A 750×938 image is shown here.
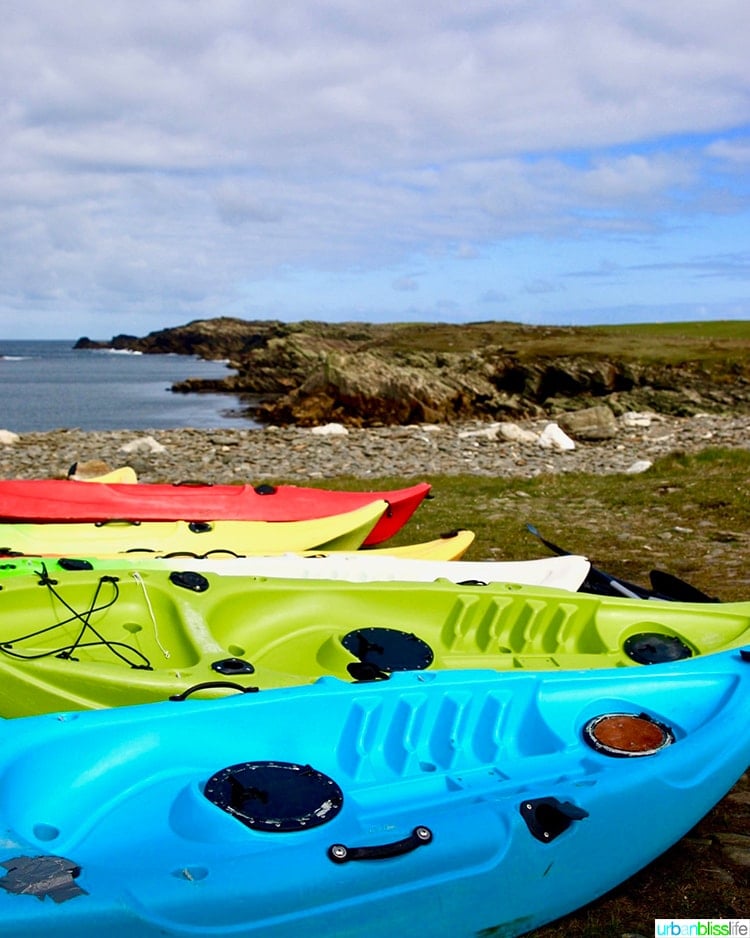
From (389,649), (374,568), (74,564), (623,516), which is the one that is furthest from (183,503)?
(623,516)

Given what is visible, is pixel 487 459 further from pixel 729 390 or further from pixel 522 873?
pixel 729 390

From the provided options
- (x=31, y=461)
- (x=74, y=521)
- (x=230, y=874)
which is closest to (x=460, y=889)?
(x=230, y=874)

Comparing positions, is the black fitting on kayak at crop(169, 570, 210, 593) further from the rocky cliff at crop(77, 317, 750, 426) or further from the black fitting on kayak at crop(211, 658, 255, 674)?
the rocky cliff at crop(77, 317, 750, 426)

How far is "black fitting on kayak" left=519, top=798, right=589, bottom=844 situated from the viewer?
3.86m

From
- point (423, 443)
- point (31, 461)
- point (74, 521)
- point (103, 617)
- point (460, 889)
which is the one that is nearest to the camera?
point (460, 889)

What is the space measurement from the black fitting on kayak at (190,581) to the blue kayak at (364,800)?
175cm

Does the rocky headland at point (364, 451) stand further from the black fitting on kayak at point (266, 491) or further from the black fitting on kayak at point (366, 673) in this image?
the black fitting on kayak at point (366, 673)

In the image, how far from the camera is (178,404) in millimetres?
54875

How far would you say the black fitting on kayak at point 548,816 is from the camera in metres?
3.86

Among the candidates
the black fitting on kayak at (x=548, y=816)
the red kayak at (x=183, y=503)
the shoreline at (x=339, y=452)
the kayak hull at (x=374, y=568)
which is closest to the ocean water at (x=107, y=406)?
the shoreline at (x=339, y=452)

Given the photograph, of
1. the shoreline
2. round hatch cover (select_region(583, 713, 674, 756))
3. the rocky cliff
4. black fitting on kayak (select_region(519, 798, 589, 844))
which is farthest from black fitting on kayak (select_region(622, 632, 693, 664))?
the rocky cliff

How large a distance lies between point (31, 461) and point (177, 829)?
17824 mm

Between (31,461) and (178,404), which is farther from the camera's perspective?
(178,404)

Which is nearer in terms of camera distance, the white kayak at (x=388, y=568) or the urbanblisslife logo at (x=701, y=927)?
the urbanblisslife logo at (x=701, y=927)
